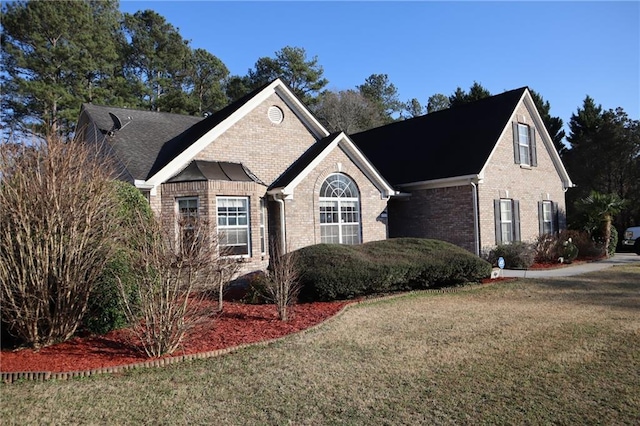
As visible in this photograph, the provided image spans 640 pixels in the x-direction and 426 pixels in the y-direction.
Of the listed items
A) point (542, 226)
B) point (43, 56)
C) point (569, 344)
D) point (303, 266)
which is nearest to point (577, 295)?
point (569, 344)

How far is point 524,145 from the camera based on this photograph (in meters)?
20.6

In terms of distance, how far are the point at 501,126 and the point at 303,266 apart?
12.1m

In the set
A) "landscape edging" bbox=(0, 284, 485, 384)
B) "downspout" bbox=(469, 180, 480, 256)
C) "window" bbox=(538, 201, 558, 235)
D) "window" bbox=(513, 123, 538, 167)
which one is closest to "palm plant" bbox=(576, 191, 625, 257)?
"window" bbox=(538, 201, 558, 235)

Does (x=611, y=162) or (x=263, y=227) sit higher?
(x=611, y=162)

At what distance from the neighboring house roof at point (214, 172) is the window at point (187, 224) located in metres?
0.63

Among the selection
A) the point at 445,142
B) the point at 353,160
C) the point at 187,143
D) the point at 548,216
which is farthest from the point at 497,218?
the point at 187,143

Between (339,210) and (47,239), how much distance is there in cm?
1025

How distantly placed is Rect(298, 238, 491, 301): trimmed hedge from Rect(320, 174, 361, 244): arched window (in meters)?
2.61

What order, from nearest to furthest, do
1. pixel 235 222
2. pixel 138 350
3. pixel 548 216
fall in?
pixel 138 350
pixel 235 222
pixel 548 216

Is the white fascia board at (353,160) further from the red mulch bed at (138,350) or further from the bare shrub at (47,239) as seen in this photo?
the bare shrub at (47,239)

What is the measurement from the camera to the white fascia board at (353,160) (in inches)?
579

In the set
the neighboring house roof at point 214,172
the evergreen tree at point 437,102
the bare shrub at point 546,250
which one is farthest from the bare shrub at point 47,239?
the evergreen tree at point 437,102

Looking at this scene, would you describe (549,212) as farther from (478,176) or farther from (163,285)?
(163,285)

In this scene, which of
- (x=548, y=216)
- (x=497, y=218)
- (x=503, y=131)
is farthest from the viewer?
(x=548, y=216)
